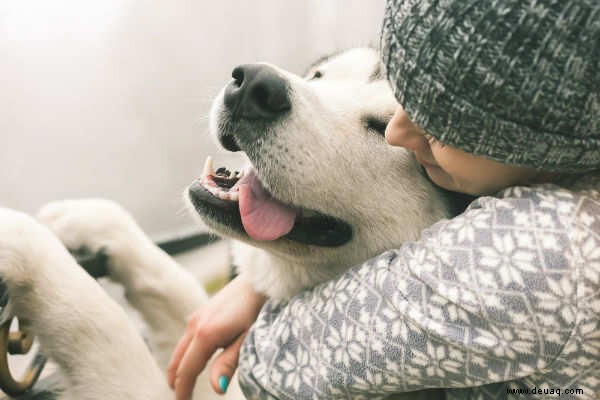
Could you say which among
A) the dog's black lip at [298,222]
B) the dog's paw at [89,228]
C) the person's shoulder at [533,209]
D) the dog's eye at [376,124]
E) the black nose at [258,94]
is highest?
the black nose at [258,94]

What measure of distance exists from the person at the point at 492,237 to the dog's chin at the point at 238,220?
212 millimetres

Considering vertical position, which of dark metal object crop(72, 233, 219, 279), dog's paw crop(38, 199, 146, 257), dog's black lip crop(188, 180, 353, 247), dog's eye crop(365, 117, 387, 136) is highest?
dog's eye crop(365, 117, 387, 136)

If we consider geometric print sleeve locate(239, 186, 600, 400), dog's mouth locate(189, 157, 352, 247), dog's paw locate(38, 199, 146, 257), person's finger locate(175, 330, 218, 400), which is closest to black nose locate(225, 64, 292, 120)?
dog's mouth locate(189, 157, 352, 247)

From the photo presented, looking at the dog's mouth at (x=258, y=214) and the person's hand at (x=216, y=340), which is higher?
the dog's mouth at (x=258, y=214)

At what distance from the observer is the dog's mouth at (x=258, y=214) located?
843 mm

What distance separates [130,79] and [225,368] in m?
1.04

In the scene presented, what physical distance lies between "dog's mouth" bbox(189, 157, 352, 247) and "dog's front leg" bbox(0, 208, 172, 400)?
0.92 feet

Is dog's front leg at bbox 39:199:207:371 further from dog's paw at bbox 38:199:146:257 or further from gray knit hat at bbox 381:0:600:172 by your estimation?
gray knit hat at bbox 381:0:600:172

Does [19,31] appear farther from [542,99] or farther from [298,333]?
[542,99]

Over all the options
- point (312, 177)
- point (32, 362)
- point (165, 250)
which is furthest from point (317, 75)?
point (165, 250)

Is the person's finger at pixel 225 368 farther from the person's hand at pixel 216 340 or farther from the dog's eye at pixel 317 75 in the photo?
the dog's eye at pixel 317 75

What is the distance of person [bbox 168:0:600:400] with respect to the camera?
0.52 meters

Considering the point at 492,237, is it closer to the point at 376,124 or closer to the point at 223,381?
the point at 376,124

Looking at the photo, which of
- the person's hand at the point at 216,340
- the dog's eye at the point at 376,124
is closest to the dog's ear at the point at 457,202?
the dog's eye at the point at 376,124
